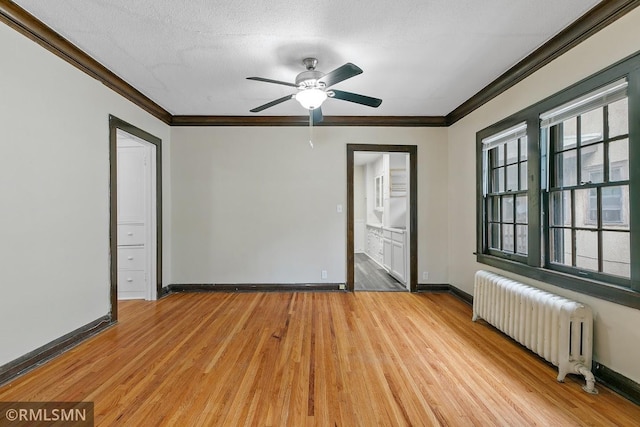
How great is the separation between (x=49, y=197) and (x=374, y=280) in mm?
4367

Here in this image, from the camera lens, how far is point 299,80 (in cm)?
250

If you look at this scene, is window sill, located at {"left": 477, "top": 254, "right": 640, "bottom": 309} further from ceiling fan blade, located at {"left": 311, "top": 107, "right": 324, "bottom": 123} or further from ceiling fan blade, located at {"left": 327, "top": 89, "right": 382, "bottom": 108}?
ceiling fan blade, located at {"left": 311, "top": 107, "right": 324, "bottom": 123}

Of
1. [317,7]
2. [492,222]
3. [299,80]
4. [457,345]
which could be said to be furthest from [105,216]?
[492,222]

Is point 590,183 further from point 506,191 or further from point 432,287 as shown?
point 432,287

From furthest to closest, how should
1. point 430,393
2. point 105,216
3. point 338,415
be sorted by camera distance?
point 105,216 → point 430,393 → point 338,415

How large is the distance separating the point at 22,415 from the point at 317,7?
3.14 metres

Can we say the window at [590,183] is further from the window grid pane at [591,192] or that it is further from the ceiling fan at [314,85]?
the ceiling fan at [314,85]

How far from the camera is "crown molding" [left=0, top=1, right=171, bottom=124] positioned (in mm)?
1980

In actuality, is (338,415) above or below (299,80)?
below

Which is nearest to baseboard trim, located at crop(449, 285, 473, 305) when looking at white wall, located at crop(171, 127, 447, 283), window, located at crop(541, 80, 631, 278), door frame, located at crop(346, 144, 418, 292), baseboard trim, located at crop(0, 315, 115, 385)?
white wall, located at crop(171, 127, 447, 283)

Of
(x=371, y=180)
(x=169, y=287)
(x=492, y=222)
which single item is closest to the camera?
(x=492, y=222)

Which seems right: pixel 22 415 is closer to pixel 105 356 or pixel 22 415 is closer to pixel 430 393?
pixel 105 356

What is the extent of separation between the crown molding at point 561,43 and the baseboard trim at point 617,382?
2366mm

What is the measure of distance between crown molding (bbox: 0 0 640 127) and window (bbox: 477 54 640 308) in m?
0.36
